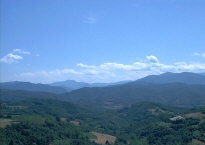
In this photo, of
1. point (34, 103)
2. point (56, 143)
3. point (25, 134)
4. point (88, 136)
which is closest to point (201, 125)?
point (88, 136)

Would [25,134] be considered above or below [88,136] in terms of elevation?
above

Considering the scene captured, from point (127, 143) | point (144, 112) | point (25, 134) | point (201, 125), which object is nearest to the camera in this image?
point (25, 134)

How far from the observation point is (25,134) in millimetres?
67812

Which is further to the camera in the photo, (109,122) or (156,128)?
(109,122)

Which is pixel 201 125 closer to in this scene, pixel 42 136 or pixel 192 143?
pixel 192 143

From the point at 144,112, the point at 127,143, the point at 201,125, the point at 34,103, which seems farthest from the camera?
the point at 34,103

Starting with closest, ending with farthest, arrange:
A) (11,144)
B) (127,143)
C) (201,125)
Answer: (11,144) → (201,125) → (127,143)

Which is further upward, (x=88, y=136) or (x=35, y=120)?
(x=35, y=120)

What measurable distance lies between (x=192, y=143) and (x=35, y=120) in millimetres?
51705

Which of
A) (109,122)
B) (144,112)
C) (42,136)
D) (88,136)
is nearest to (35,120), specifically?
(42,136)

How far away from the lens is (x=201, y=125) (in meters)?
79.7

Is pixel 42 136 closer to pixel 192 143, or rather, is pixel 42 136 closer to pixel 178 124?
pixel 192 143

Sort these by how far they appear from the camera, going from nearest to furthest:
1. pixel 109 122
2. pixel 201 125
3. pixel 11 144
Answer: pixel 11 144 < pixel 201 125 < pixel 109 122

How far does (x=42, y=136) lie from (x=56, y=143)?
15.2 ft
